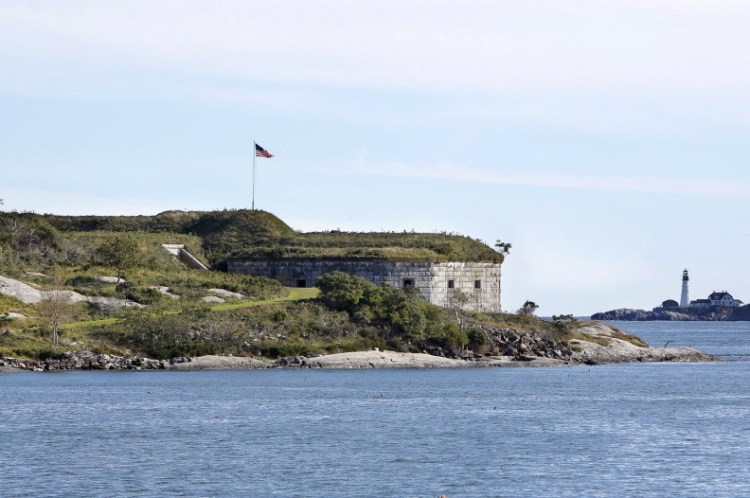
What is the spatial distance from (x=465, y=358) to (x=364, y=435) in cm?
3244

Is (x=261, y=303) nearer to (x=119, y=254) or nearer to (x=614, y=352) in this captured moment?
(x=119, y=254)

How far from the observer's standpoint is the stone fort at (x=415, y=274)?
87.9 meters

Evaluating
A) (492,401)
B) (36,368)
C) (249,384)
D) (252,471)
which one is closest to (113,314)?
(36,368)

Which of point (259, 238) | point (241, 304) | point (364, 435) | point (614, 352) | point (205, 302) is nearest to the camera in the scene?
point (364, 435)

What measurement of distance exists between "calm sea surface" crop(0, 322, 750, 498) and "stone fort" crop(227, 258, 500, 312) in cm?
1934

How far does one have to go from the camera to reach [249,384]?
6122 centimetres

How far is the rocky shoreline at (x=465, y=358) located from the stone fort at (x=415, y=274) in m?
6.91

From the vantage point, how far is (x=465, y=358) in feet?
253

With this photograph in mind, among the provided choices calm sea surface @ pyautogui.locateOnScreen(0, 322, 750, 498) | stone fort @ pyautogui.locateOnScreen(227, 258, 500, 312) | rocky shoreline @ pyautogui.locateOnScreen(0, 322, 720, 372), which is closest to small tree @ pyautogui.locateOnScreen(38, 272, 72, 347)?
rocky shoreline @ pyautogui.locateOnScreen(0, 322, 720, 372)

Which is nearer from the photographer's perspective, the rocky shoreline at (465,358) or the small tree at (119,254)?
the rocky shoreline at (465,358)

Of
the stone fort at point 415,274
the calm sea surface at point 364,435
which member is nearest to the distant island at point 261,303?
the stone fort at point 415,274

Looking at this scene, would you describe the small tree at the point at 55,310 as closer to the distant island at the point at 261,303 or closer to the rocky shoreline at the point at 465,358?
the distant island at the point at 261,303

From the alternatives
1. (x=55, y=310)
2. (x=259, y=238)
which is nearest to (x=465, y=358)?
(x=55, y=310)

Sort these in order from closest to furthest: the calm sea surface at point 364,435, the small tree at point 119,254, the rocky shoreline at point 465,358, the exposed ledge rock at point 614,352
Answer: the calm sea surface at point 364,435 → the rocky shoreline at point 465,358 → the small tree at point 119,254 → the exposed ledge rock at point 614,352
